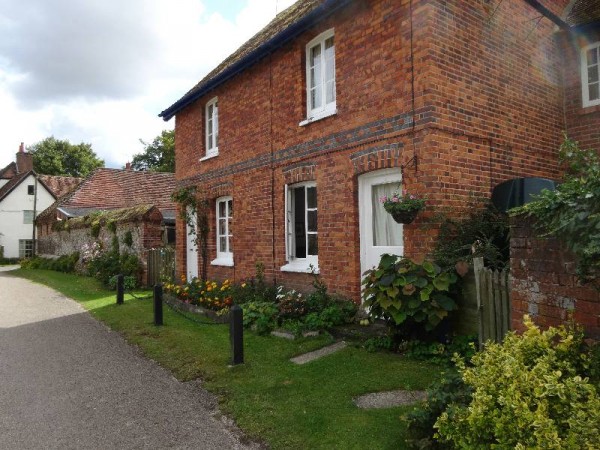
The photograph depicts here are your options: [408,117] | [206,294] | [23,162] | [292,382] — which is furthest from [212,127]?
[23,162]

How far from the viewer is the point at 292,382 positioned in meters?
5.52

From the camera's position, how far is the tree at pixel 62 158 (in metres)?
55.2

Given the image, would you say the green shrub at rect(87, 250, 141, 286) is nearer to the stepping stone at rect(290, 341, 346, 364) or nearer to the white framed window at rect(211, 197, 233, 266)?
the white framed window at rect(211, 197, 233, 266)

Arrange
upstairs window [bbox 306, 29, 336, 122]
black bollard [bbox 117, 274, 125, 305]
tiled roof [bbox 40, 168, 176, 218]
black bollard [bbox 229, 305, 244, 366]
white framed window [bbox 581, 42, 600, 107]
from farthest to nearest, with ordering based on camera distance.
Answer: tiled roof [bbox 40, 168, 176, 218] < black bollard [bbox 117, 274, 125, 305] < upstairs window [bbox 306, 29, 336, 122] < white framed window [bbox 581, 42, 600, 107] < black bollard [bbox 229, 305, 244, 366]

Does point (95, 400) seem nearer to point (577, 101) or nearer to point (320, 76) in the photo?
point (320, 76)

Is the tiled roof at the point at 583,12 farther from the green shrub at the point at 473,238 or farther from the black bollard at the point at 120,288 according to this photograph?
the black bollard at the point at 120,288

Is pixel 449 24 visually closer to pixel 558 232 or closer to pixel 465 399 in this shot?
pixel 558 232

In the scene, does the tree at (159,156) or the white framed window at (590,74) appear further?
the tree at (159,156)

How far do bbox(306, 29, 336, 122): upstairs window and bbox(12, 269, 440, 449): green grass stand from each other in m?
4.45

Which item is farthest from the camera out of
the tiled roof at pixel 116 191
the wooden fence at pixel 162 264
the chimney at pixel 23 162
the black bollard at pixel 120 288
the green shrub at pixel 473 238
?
the chimney at pixel 23 162

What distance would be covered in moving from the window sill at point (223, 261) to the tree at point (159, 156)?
36.3 m

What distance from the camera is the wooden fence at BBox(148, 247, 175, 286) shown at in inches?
583

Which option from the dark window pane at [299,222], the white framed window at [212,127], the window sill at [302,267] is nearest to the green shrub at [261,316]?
the window sill at [302,267]

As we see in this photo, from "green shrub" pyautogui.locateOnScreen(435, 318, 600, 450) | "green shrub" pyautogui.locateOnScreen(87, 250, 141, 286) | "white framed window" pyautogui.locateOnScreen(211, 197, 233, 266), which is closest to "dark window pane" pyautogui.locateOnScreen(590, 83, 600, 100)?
"green shrub" pyautogui.locateOnScreen(435, 318, 600, 450)
